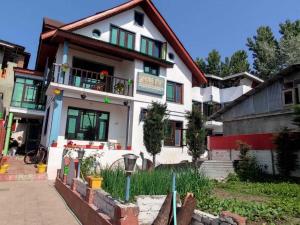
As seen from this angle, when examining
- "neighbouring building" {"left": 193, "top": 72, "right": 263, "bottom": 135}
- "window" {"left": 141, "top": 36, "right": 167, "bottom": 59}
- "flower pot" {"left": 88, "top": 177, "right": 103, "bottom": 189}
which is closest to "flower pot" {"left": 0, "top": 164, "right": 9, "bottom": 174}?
"flower pot" {"left": 88, "top": 177, "right": 103, "bottom": 189}

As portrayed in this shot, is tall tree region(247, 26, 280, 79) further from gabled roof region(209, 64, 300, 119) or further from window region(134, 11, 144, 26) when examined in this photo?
window region(134, 11, 144, 26)

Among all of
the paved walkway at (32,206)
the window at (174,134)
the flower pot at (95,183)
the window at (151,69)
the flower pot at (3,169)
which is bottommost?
the paved walkway at (32,206)

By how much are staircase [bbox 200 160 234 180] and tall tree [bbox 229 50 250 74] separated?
31001mm

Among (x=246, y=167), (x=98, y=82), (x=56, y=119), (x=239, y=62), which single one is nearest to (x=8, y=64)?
(x=98, y=82)

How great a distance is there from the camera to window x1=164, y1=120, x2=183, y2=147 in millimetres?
18812

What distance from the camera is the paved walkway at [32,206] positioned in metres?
6.47

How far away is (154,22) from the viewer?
2034 cm

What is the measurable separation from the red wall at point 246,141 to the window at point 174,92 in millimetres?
3891

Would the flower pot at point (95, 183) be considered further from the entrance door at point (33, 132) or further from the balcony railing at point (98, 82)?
the entrance door at point (33, 132)

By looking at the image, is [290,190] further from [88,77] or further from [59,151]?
[88,77]

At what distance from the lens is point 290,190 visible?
31.9 ft

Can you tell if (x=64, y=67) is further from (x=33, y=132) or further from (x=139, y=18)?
(x=33, y=132)

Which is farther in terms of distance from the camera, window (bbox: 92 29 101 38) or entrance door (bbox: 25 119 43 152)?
entrance door (bbox: 25 119 43 152)

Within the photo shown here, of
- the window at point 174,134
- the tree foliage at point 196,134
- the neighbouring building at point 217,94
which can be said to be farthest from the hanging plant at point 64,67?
the neighbouring building at point 217,94
